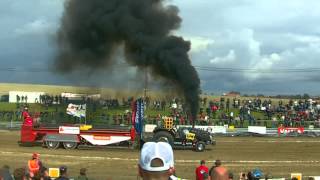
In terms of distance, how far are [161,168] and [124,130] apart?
23.9 meters

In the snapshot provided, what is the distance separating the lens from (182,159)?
23078 mm

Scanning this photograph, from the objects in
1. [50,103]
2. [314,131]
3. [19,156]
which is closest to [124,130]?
[19,156]

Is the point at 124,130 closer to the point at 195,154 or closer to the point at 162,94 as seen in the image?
the point at 195,154

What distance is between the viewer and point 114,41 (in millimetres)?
43188

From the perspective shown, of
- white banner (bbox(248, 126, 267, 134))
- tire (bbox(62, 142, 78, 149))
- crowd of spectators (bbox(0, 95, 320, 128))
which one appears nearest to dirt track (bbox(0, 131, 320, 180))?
tire (bbox(62, 142, 78, 149))

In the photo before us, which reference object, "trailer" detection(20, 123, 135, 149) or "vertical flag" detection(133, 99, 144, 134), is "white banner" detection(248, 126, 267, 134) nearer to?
"vertical flag" detection(133, 99, 144, 134)

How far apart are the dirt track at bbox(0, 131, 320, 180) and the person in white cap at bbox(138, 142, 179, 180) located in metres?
13.9

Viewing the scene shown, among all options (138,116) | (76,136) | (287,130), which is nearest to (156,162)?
(138,116)

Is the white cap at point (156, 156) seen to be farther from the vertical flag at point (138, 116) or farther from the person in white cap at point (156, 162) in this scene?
the vertical flag at point (138, 116)

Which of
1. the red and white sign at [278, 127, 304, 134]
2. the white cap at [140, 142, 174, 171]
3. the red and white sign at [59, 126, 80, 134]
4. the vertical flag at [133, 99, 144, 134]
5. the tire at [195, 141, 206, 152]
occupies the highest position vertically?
the vertical flag at [133, 99, 144, 134]

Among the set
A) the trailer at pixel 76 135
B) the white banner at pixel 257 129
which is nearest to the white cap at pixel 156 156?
the trailer at pixel 76 135

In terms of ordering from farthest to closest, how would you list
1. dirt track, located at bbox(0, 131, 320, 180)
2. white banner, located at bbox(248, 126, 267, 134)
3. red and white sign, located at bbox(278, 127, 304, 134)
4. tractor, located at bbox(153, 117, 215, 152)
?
red and white sign, located at bbox(278, 127, 304, 134)
white banner, located at bbox(248, 126, 267, 134)
tractor, located at bbox(153, 117, 215, 152)
dirt track, located at bbox(0, 131, 320, 180)

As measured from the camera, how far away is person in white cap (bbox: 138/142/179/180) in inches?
104

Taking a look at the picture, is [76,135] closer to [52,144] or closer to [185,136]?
[52,144]
